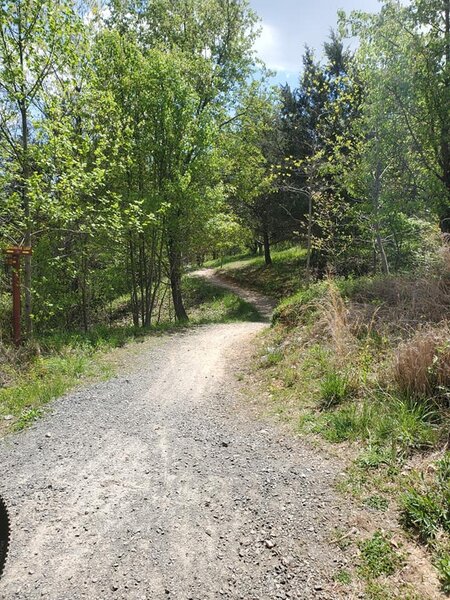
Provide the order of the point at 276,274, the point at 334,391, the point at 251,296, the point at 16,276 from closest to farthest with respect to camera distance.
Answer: the point at 334,391
the point at 16,276
the point at 251,296
the point at 276,274

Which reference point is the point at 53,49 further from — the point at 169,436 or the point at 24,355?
the point at 169,436

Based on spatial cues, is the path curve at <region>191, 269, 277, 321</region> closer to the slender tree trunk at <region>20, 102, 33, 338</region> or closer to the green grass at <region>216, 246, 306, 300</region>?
the green grass at <region>216, 246, 306, 300</region>

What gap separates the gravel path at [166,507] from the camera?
97.4 inches

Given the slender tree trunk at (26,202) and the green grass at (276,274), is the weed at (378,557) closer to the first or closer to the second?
the slender tree trunk at (26,202)

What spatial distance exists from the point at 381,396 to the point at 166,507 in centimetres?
272

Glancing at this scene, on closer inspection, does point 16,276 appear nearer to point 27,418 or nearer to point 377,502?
point 27,418

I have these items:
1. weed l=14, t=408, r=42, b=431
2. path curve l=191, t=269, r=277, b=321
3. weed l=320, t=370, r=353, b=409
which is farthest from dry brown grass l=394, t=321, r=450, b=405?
path curve l=191, t=269, r=277, b=321

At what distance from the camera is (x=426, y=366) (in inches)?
160

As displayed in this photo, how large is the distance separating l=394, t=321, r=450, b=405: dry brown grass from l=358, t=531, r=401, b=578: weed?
1.77 metres

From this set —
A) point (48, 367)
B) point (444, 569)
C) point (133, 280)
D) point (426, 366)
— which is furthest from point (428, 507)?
point (133, 280)

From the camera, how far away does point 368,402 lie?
437 centimetres

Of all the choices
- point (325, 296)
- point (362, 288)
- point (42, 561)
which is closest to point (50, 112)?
point (325, 296)

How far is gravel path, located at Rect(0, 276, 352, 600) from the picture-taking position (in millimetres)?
2475

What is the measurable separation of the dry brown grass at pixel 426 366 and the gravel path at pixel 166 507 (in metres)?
1.35
